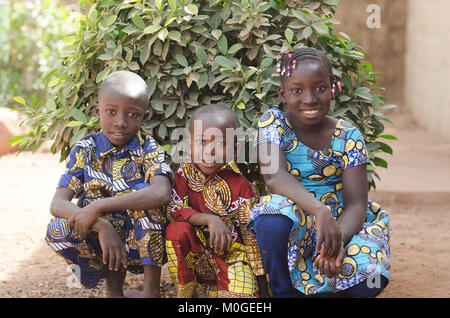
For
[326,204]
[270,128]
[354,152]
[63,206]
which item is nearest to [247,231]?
[326,204]

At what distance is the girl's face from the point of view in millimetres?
2717

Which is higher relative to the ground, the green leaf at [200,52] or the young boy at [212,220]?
the green leaf at [200,52]

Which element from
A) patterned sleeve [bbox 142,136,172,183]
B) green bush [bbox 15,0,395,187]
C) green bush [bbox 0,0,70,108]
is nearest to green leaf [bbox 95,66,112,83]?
green bush [bbox 15,0,395,187]

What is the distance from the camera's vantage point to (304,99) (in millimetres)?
2723

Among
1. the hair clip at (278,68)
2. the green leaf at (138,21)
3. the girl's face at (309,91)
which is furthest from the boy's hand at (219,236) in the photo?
the green leaf at (138,21)

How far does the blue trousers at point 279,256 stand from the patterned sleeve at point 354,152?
447mm

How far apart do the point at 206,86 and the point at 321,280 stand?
123cm

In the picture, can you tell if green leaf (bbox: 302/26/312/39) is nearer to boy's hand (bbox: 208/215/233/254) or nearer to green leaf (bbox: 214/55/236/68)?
green leaf (bbox: 214/55/236/68)

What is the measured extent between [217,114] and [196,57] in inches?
19.1

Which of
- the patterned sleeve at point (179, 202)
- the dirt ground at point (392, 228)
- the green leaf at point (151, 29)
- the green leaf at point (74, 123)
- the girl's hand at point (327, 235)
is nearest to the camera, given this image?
the girl's hand at point (327, 235)

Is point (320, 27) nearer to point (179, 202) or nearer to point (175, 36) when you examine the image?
point (175, 36)

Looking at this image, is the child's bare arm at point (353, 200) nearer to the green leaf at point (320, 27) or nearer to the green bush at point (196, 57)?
the green bush at point (196, 57)

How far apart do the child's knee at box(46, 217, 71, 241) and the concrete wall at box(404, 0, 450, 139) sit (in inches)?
247

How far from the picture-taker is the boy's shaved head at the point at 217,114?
9.27ft
